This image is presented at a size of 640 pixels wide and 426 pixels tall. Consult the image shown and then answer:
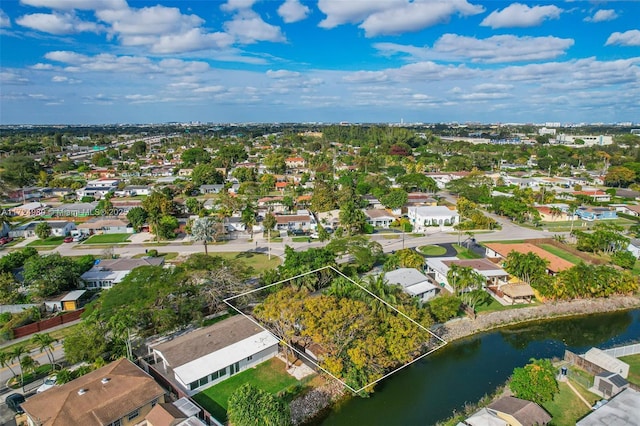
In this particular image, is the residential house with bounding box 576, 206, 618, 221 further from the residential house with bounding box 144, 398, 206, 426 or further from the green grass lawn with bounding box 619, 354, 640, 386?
the residential house with bounding box 144, 398, 206, 426

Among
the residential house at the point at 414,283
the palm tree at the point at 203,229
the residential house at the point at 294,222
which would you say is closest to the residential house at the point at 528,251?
the residential house at the point at 414,283

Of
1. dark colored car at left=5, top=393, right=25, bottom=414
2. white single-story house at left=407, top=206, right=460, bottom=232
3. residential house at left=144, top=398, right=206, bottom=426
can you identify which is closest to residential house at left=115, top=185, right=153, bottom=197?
white single-story house at left=407, top=206, right=460, bottom=232

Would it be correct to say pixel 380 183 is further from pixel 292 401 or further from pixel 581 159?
pixel 581 159

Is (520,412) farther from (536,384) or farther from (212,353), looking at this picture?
(212,353)

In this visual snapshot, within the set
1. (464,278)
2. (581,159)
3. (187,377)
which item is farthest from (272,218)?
(581,159)

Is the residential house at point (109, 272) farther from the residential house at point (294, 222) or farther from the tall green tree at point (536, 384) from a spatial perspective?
the tall green tree at point (536, 384)
